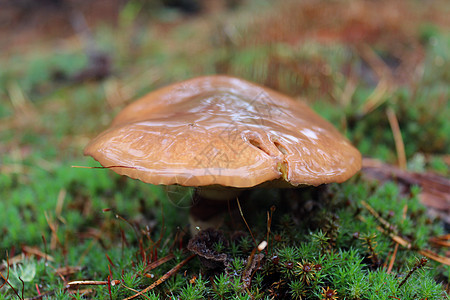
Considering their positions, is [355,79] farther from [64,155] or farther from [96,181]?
[64,155]

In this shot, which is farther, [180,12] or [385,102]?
[180,12]

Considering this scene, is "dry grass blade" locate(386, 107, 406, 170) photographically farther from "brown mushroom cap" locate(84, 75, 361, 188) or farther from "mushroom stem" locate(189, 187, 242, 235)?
"mushroom stem" locate(189, 187, 242, 235)

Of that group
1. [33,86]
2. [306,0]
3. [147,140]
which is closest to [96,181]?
[147,140]

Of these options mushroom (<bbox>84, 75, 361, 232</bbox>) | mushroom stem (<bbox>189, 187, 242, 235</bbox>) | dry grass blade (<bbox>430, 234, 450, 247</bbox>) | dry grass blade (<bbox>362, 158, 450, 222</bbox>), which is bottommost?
dry grass blade (<bbox>430, 234, 450, 247</bbox>)

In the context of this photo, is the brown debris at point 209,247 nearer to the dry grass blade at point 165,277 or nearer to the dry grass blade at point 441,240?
the dry grass blade at point 165,277

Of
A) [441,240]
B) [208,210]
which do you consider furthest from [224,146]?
[441,240]

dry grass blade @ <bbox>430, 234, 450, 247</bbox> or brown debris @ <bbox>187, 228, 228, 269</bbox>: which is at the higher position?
brown debris @ <bbox>187, 228, 228, 269</bbox>

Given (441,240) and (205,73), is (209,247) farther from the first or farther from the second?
(205,73)

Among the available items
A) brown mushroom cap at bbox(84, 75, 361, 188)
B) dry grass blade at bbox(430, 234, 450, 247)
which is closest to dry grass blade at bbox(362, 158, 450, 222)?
dry grass blade at bbox(430, 234, 450, 247)
